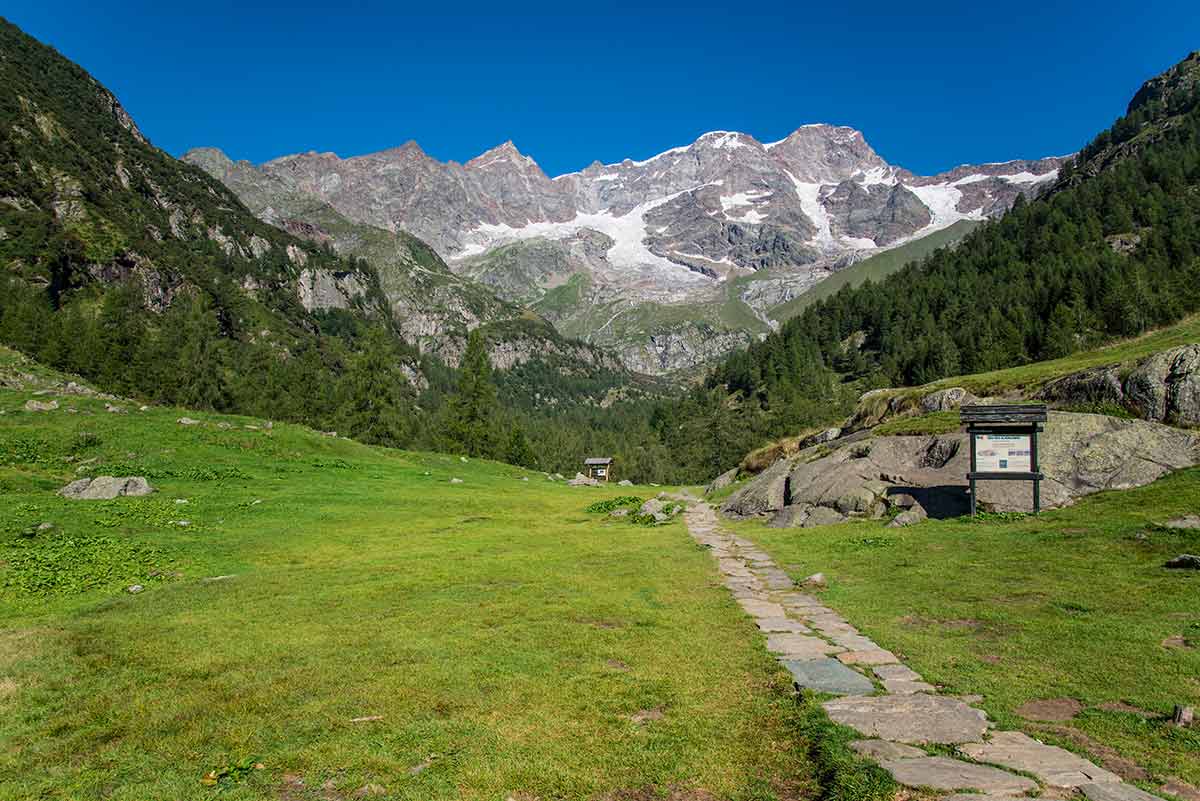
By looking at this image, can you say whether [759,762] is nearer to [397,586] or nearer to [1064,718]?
[1064,718]

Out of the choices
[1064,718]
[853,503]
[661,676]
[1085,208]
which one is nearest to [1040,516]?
[853,503]

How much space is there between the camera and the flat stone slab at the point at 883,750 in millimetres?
8305

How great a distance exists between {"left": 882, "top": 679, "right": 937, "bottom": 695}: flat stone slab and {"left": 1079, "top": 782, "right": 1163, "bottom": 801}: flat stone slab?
352cm

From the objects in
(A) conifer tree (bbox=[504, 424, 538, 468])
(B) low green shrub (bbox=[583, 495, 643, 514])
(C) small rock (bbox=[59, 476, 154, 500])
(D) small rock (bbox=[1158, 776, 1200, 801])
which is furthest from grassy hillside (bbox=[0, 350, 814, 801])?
(A) conifer tree (bbox=[504, 424, 538, 468])

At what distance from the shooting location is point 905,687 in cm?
1117

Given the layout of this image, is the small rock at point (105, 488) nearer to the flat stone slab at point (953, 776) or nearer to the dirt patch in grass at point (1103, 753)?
the flat stone slab at point (953, 776)

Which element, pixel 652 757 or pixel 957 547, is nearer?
pixel 652 757

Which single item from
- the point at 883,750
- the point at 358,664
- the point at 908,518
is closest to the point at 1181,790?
the point at 883,750

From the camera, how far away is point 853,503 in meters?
33.2

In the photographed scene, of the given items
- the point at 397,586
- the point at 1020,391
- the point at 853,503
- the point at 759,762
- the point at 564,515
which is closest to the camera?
the point at 759,762

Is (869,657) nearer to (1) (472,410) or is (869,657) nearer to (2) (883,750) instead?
(2) (883,750)

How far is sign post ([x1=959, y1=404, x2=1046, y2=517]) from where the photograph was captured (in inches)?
1125

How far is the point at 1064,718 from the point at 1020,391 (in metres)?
42.8

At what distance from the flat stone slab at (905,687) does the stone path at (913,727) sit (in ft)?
0.05
